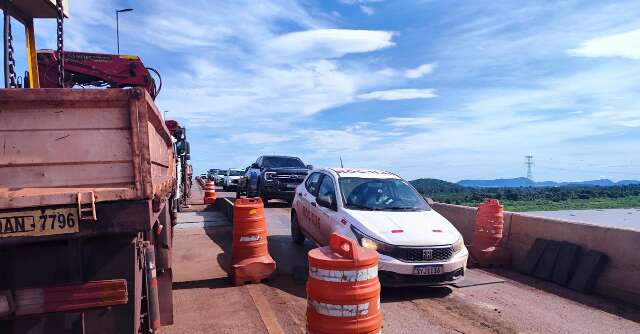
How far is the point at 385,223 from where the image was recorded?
6.86 metres

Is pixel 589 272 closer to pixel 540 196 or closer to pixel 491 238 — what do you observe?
pixel 491 238

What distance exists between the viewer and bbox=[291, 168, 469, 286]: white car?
6.37 metres

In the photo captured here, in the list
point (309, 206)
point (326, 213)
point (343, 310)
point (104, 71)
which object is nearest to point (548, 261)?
point (326, 213)

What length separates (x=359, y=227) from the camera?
6.74 meters

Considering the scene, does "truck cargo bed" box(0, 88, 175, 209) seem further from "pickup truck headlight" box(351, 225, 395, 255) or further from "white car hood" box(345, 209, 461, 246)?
"white car hood" box(345, 209, 461, 246)

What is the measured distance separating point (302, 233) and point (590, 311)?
5.38 meters

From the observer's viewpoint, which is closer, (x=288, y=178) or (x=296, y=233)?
(x=296, y=233)

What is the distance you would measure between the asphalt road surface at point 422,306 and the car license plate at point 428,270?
1.21 ft

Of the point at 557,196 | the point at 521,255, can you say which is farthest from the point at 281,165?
the point at 557,196

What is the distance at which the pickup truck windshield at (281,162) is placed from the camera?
60.5 ft

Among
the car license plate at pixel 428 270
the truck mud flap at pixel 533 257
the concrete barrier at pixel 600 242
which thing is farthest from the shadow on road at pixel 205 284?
the concrete barrier at pixel 600 242

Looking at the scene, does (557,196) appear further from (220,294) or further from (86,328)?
(86,328)

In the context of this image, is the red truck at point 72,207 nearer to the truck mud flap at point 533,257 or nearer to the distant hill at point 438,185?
the truck mud flap at point 533,257

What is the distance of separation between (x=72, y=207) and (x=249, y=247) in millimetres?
4179
